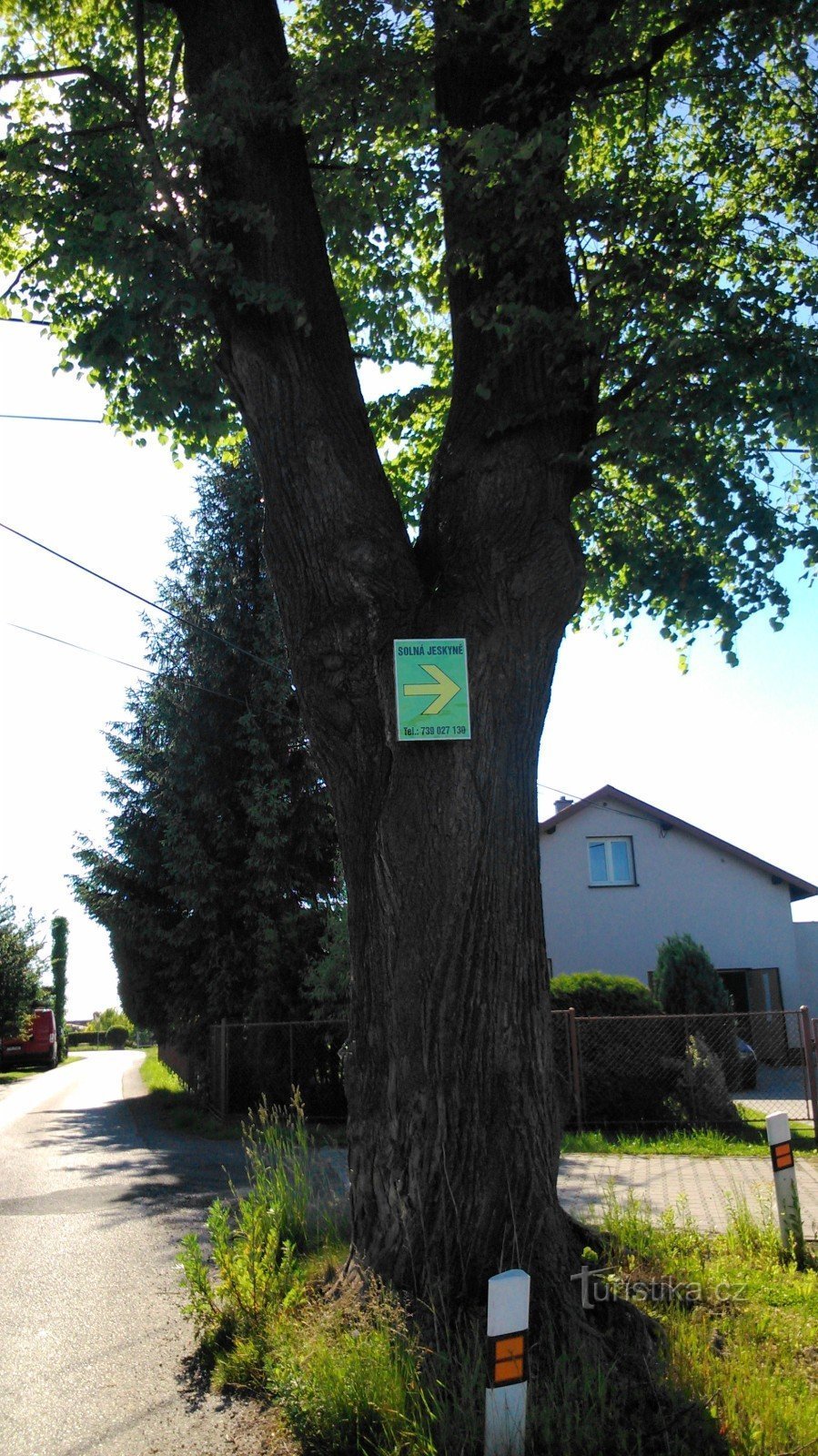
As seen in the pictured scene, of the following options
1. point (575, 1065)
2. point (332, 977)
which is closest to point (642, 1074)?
point (575, 1065)

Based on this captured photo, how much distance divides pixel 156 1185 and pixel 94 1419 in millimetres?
6809

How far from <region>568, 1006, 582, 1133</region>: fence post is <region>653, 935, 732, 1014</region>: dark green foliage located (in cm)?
589

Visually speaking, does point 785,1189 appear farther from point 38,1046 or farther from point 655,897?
point 38,1046

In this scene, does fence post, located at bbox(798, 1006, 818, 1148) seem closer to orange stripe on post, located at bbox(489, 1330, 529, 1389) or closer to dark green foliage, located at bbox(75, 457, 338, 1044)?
dark green foliage, located at bbox(75, 457, 338, 1044)

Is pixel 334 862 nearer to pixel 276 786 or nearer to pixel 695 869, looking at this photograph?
pixel 276 786

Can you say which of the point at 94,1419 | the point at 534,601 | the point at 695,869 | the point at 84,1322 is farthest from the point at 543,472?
the point at 695,869

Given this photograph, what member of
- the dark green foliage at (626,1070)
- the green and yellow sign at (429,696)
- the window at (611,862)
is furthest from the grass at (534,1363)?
the window at (611,862)

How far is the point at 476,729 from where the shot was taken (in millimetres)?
5348

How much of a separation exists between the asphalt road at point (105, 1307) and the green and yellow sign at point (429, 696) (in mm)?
2930

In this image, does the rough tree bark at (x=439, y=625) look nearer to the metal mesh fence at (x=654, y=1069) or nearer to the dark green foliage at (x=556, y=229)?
the dark green foliage at (x=556, y=229)

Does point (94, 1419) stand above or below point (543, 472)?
below

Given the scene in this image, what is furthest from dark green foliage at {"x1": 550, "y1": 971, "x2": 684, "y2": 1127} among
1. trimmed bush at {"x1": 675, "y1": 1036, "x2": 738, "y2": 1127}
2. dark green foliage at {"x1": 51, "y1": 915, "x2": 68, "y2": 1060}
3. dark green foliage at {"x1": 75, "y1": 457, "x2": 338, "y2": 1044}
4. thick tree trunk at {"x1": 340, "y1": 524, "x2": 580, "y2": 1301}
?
dark green foliage at {"x1": 51, "y1": 915, "x2": 68, "y2": 1060}

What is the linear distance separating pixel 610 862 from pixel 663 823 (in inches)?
66.7

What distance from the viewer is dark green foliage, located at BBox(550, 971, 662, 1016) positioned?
16484mm
